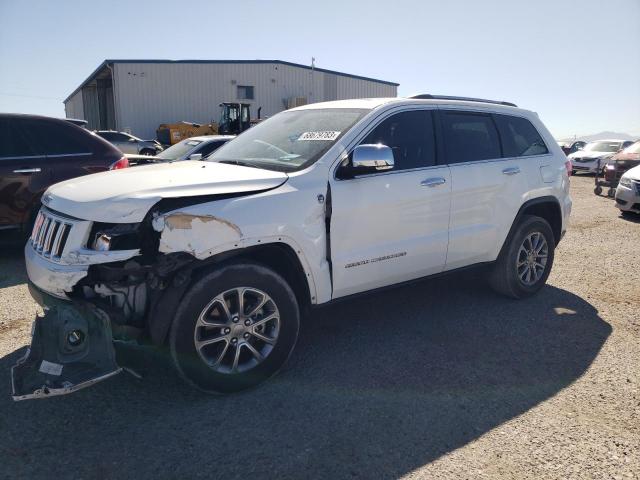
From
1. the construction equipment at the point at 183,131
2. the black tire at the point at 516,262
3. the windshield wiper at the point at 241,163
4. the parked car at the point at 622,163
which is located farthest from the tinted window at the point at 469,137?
the construction equipment at the point at 183,131

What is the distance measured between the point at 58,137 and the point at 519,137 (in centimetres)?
539

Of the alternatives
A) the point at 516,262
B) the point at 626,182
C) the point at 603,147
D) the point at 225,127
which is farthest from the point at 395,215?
the point at 225,127

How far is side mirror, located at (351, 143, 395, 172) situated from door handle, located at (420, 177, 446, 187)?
0.55m

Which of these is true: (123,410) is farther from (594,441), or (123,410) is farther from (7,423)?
(594,441)

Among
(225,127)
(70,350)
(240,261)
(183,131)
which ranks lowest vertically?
(70,350)

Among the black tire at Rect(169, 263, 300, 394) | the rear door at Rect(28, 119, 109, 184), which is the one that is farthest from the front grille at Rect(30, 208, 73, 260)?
the rear door at Rect(28, 119, 109, 184)

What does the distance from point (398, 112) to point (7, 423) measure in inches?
→ 131

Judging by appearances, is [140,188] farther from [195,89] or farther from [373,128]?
[195,89]

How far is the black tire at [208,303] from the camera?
9.25ft

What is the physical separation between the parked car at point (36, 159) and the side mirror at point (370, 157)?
418 cm

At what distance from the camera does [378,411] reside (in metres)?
2.95

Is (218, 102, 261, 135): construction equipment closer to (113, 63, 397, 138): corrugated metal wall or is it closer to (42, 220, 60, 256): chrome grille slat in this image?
(113, 63, 397, 138): corrugated metal wall

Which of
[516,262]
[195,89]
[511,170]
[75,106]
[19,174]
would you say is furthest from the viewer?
[75,106]

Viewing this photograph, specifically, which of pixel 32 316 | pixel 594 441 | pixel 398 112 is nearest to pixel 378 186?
pixel 398 112
